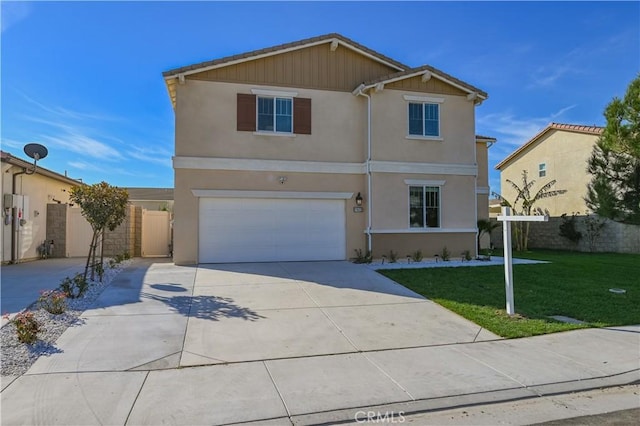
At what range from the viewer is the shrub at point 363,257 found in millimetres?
14255

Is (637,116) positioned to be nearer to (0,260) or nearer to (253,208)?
(253,208)

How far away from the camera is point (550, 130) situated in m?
25.3

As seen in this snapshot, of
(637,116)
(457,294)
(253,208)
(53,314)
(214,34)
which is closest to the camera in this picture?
(53,314)

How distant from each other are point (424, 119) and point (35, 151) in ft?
45.2

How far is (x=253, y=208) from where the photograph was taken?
1414 centimetres

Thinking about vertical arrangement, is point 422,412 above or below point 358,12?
below

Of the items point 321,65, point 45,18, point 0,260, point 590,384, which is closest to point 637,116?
point 321,65

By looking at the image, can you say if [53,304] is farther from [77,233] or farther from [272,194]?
[77,233]

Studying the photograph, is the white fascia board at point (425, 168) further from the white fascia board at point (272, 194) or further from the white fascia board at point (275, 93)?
the white fascia board at point (275, 93)

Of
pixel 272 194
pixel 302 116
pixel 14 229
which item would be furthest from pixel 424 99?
pixel 14 229

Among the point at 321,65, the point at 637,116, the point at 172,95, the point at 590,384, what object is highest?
the point at 321,65

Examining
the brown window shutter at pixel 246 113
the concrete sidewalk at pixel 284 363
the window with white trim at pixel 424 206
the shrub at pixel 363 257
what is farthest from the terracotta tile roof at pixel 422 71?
the concrete sidewalk at pixel 284 363

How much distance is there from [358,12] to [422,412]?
10878mm

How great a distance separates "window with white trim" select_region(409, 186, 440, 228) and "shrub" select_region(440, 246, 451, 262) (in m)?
0.89
